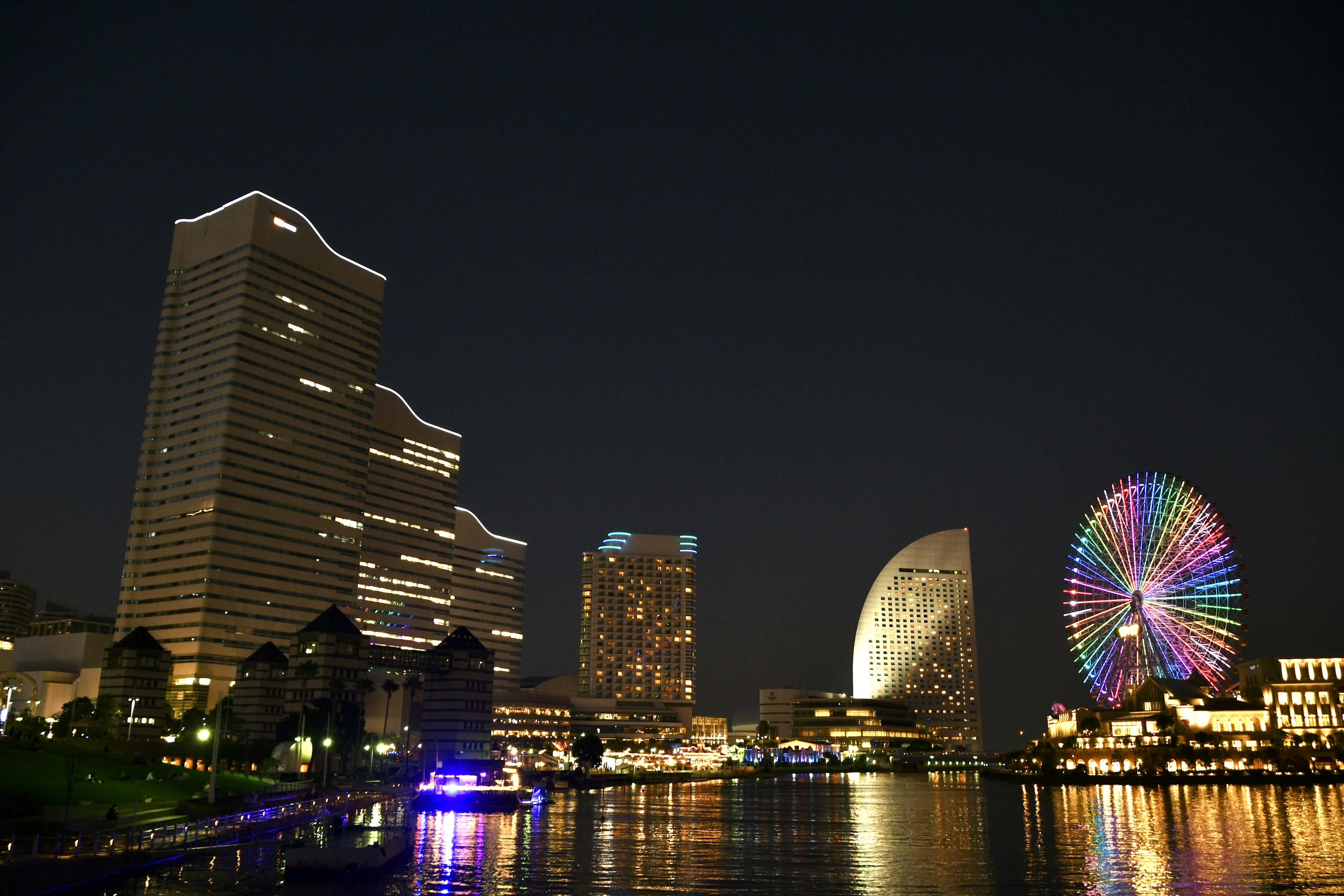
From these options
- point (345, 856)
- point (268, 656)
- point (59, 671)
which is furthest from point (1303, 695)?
point (59, 671)

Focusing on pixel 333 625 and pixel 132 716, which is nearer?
pixel 132 716

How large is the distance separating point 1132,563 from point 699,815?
259 ft

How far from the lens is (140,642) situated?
15062 cm

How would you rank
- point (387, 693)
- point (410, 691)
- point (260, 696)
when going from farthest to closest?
point (410, 691) → point (387, 693) → point (260, 696)

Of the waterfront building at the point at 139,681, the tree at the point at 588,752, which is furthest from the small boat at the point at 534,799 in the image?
the waterfront building at the point at 139,681

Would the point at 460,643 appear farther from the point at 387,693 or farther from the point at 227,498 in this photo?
the point at 227,498

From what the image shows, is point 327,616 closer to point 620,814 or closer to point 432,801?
point 432,801

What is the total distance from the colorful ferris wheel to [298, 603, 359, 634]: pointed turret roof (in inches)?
4193

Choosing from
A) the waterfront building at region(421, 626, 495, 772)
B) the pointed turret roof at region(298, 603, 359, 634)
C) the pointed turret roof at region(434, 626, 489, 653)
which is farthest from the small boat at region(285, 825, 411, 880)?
the pointed turret roof at region(434, 626, 489, 653)

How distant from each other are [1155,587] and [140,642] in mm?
145691

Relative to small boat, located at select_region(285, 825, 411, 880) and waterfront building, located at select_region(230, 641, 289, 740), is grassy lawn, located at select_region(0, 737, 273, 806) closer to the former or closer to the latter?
small boat, located at select_region(285, 825, 411, 880)

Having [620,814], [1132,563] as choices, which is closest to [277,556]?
[620,814]

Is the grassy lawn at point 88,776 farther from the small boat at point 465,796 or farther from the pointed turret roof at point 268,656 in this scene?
the pointed turret roof at point 268,656

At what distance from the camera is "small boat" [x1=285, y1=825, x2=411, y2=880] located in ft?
154
